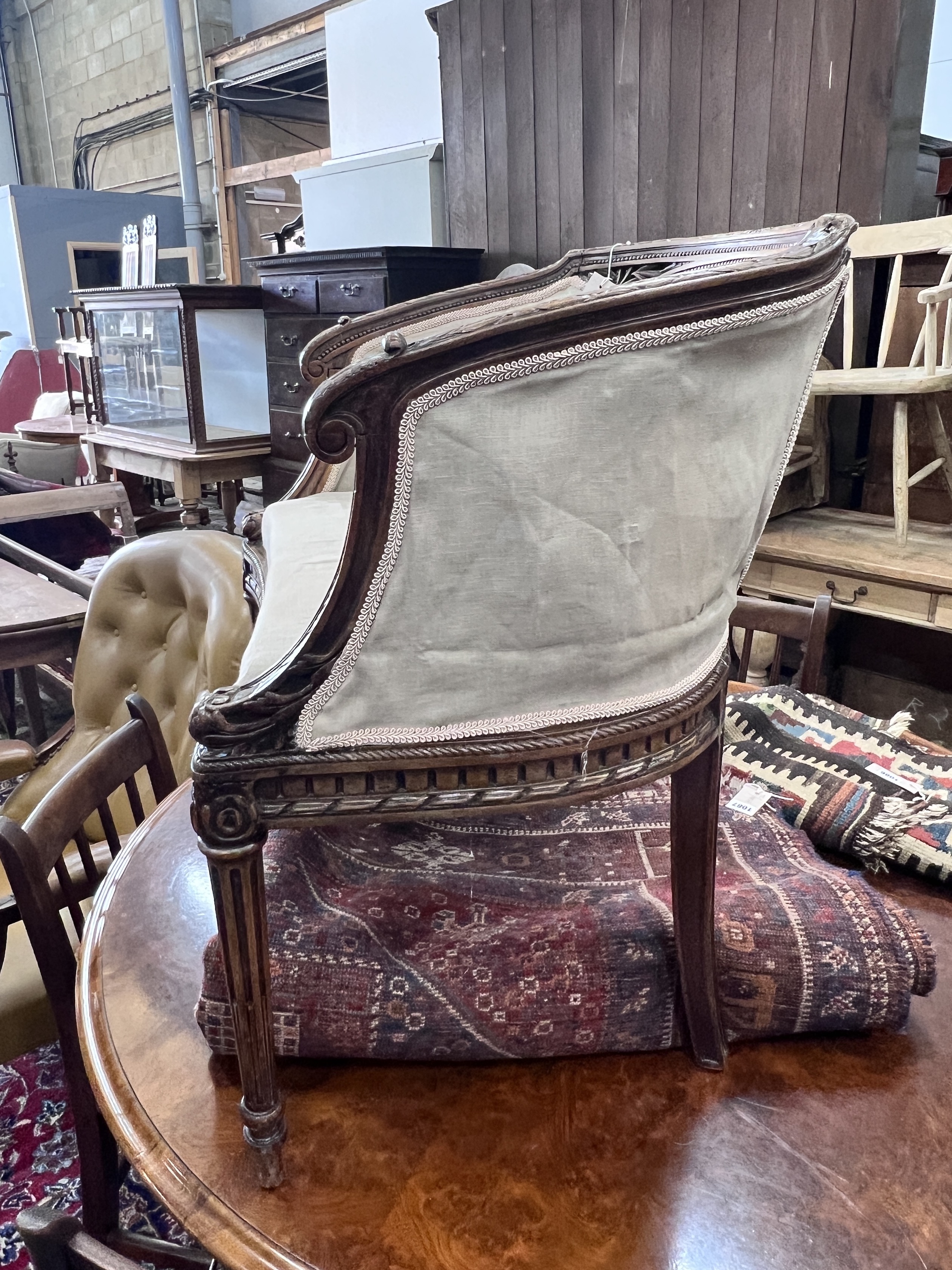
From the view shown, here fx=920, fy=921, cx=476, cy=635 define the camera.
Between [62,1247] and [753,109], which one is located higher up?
[753,109]

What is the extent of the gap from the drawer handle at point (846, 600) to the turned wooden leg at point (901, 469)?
0.47 feet

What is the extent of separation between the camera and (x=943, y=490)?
2451 millimetres

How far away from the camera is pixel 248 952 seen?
0.73 m

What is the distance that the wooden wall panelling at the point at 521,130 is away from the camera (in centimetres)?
315

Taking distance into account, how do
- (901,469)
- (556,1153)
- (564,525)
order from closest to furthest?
(564,525) → (556,1153) → (901,469)

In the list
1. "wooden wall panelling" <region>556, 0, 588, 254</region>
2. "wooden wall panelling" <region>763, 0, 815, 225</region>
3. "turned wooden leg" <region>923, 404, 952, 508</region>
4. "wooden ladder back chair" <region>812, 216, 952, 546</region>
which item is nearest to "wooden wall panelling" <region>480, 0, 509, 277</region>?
"wooden wall panelling" <region>556, 0, 588, 254</region>

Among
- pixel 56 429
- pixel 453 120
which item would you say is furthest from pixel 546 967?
pixel 56 429

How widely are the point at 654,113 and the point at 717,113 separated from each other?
0.80 ft

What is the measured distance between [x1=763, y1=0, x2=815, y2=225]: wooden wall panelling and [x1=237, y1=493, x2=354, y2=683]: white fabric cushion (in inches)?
63.3

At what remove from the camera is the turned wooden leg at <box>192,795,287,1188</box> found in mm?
701

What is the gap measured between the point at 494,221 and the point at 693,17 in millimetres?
982

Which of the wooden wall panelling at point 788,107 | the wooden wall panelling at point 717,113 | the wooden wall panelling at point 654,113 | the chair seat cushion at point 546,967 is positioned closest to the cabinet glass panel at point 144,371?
the wooden wall panelling at point 654,113

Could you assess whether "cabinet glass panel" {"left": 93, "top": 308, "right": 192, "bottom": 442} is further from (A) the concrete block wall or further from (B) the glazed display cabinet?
(A) the concrete block wall

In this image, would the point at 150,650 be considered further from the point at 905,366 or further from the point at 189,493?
the point at 189,493
